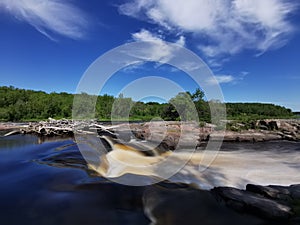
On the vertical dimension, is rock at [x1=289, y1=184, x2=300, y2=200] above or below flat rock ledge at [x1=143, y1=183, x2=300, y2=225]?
above

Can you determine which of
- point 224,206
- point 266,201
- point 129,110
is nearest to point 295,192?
point 266,201

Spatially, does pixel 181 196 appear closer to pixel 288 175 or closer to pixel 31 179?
pixel 31 179

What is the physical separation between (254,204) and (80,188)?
349 centimetres

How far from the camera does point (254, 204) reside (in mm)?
4035

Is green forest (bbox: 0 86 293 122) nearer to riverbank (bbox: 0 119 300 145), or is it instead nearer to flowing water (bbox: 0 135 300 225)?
riverbank (bbox: 0 119 300 145)

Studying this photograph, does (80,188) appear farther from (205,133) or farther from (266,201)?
(205,133)

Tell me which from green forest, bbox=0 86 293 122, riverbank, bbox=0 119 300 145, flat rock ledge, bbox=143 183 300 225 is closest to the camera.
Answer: flat rock ledge, bbox=143 183 300 225

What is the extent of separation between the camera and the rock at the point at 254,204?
3.82 metres

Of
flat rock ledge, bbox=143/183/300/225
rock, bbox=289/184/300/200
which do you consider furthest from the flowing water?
rock, bbox=289/184/300/200

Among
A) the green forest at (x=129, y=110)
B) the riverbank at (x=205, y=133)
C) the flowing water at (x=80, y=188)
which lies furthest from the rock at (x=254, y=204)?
the green forest at (x=129, y=110)

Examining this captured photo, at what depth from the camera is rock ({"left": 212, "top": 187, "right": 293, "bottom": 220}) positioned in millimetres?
3820

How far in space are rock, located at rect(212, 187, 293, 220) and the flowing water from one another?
1165 millimetres

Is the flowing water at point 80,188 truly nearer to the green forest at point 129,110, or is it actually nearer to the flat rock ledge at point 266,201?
the flat rock ledge at point 266,201

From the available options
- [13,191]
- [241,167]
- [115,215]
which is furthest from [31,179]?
[241,167]
